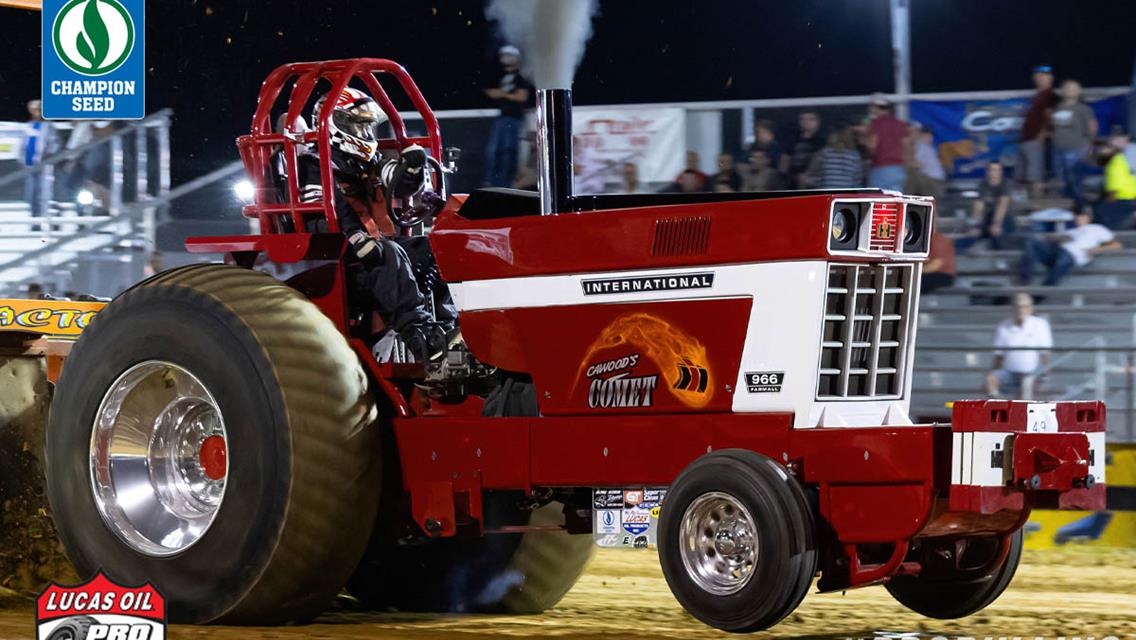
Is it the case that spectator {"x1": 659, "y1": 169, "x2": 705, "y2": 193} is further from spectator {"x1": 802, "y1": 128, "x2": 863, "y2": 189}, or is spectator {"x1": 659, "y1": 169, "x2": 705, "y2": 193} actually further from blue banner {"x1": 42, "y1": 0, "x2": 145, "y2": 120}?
blue banner {"x1": 42, "y1": 0, "x2": 145, "y2": 120}

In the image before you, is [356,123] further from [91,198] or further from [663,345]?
[91,198]

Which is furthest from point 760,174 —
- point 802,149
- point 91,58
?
point 91,58

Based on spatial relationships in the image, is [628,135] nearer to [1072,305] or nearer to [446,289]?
[1072,305]

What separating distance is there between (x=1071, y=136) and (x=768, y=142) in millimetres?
2073

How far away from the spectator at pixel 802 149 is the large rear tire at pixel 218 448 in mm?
6507

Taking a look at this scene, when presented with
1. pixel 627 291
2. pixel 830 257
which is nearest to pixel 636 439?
pixel 627 291

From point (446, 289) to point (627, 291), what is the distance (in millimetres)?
1180

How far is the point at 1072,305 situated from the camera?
11.9 meters

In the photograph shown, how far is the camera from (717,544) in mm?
5484

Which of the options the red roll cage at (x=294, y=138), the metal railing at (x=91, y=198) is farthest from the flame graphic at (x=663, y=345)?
the metal railing at (x=91, y=198)

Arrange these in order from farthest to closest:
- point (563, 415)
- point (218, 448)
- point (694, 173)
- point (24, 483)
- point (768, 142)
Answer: point (694, 173) < point (768, 142) < point (24, 483) < point (218, 448) < point (563, 415)

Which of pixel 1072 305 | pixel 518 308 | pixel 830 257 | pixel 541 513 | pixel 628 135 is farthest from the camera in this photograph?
pixel 628 135

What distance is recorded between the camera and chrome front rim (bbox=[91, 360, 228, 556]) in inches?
254

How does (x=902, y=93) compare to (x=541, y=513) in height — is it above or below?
above
